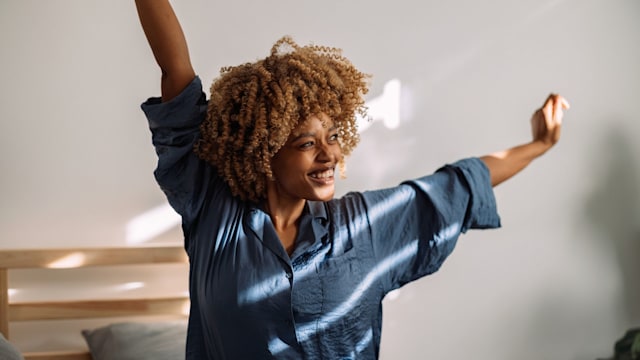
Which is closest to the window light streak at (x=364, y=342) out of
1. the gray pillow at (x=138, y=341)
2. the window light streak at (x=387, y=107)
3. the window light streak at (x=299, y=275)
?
the window light streak at (x=299, y=275)

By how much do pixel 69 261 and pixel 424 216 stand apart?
3.57 feet

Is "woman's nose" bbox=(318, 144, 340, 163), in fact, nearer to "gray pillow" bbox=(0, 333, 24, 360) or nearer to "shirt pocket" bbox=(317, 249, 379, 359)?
"shirt pocket" bbox=(317, 249, 379, 359)

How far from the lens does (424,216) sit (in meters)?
1.59

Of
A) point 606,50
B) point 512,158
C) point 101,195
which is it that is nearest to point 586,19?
point 606,50

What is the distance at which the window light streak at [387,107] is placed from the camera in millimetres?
2594

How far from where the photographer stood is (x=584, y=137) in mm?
2898

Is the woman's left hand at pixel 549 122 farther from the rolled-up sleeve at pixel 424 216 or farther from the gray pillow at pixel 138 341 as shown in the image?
the gray pillow at pixel 138 341

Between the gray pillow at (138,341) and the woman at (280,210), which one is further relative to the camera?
the gray pillow at (138,341)

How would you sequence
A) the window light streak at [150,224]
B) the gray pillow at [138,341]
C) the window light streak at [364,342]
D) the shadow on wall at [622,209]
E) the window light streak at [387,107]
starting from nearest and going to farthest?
the window light streak at [364,342] → the gray pillow at [138,341] → the window light streak at [150,224] → the window light streak at [387,107] → the shadow on wall at [622,209]

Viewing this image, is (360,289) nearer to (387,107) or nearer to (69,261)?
(69,261)

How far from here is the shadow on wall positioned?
2.93m

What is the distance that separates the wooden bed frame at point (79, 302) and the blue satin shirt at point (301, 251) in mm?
793

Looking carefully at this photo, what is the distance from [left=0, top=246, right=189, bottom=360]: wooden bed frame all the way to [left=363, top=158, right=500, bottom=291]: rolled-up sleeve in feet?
2.96

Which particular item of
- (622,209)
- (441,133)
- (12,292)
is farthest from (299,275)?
(622,209)
